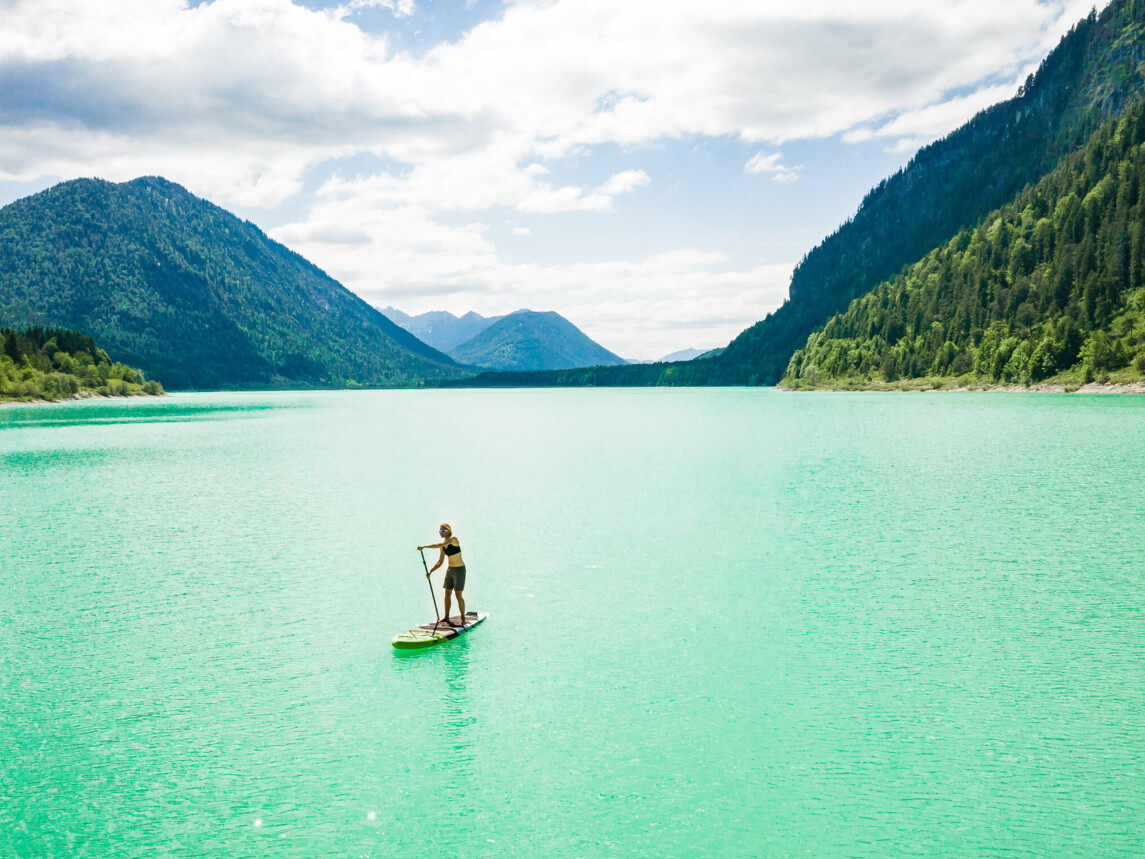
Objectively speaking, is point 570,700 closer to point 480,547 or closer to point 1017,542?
point 480,547

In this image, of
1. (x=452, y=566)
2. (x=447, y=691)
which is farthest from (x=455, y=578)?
(x=447, y=691)

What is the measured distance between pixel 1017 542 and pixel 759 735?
20.1 m

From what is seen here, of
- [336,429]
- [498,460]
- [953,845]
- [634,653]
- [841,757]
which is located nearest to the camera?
[953,845]

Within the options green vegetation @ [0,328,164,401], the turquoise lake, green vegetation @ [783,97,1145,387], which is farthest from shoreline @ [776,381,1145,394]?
green vegetation @ [0,328,164,401]

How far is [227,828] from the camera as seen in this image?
11367 mm

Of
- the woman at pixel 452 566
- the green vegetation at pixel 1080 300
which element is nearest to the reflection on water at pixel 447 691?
the woman at pixel 452 566

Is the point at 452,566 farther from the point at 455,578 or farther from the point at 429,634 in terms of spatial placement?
the point at 429,634

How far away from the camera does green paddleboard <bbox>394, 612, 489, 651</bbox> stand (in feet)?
62.0

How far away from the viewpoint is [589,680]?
16.7 metres

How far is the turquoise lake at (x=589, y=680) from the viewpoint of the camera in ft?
37.4

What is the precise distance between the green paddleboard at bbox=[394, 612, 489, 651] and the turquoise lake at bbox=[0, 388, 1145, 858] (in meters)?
0.34

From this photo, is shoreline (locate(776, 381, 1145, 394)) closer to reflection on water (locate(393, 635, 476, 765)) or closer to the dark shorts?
the dark shorts

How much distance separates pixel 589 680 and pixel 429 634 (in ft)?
15.1

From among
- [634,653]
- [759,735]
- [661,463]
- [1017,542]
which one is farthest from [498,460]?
[759,735]
